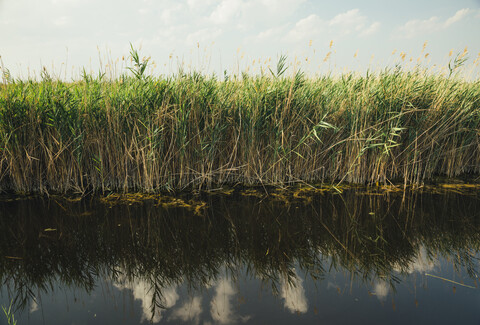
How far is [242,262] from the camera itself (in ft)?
9.99

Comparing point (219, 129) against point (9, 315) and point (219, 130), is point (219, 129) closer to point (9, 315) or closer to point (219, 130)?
point (219, 130)

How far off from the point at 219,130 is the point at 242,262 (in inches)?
89.2

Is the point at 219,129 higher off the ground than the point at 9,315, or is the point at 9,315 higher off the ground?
the point at 219,129

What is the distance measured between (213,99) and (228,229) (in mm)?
2238

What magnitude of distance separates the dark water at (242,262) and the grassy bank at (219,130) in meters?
0.69

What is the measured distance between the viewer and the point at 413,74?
559cm

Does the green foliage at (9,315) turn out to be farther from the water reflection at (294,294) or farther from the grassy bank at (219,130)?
the grassy bank at (219,130)

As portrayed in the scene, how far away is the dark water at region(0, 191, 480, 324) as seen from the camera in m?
2.38

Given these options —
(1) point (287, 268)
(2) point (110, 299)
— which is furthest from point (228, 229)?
(2) point (110, 299)

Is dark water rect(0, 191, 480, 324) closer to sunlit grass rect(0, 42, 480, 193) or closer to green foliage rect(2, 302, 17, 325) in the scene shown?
green foliage rect(2, 302, 17, 325)

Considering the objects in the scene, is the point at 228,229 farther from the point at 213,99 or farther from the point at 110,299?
the point at 213,99

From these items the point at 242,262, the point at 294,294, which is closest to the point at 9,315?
the point at 242,262

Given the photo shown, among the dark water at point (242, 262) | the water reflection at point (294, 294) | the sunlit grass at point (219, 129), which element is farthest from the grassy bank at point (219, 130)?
the water reflection at point (294, 294)

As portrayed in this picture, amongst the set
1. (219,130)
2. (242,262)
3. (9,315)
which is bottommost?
(9,315)
